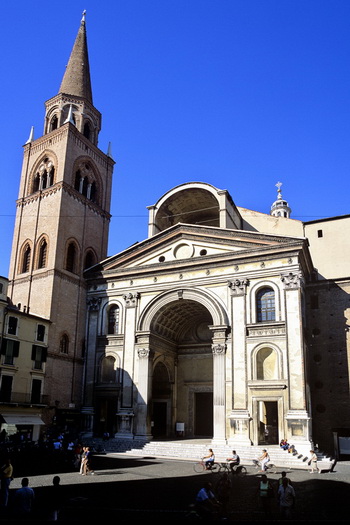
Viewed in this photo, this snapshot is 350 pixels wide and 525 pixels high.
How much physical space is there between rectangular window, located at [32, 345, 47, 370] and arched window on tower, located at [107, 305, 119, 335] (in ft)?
15.0

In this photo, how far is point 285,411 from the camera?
76.7 ft

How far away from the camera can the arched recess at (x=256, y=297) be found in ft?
83.1

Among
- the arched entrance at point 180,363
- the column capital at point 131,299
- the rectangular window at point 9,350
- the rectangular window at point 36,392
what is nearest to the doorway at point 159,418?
the arched entrance at point 180,363

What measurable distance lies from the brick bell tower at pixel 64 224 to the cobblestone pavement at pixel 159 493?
9.96 m

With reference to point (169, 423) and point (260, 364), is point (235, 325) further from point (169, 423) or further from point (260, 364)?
point (169, 423)

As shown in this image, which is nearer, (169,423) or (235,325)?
(235,325)

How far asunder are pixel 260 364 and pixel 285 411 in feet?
9.04

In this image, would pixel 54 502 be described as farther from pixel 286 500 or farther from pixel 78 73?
pixel 78 73

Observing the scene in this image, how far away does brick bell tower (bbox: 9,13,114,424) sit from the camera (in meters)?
28.6

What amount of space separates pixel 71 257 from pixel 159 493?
20575 mm

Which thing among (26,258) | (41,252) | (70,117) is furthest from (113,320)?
(70,117)

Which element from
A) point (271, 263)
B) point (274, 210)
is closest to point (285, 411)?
point (271, 263)

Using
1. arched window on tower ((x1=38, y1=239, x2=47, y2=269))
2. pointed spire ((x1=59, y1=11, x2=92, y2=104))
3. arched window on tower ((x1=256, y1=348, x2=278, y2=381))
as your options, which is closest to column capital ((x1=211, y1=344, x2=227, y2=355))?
arched window on tower ((x1=256, y1=348, x2=278, y2=381))

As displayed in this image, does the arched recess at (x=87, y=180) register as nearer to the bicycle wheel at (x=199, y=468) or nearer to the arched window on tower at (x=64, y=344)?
the arched window on tower at (x=64, y=344)
